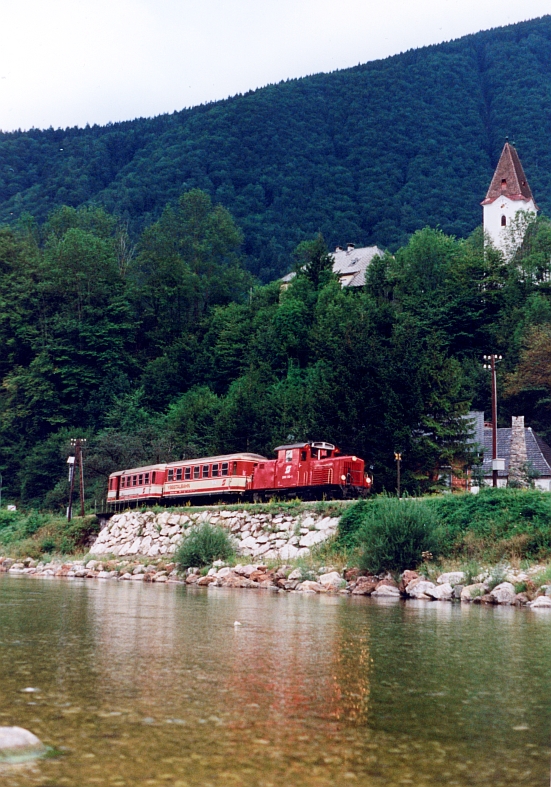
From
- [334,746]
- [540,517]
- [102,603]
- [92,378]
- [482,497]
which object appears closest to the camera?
[334,746]

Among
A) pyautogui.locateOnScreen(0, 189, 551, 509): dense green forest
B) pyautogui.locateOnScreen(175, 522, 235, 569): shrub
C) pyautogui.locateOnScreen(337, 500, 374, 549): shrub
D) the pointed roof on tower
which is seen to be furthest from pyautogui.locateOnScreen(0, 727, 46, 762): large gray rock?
the pointed roof on tower

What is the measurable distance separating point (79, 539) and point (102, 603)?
102 feet

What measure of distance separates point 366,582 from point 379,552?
1.00 meters

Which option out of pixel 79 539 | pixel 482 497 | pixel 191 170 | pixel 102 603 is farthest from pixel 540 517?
pixel 191 170

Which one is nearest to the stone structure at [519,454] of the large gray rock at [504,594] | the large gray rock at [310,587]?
the large gray rock at [310,587]

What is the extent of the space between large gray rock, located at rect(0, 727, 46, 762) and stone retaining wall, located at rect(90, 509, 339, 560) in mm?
25841

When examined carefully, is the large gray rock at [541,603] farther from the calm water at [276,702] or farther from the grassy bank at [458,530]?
the calm water at [276,702]

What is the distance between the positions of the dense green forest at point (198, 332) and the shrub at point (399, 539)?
18896 mm

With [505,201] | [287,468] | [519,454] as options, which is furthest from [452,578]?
[505,201]

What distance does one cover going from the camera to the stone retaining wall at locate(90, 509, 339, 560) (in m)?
32.1

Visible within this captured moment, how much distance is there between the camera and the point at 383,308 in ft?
214

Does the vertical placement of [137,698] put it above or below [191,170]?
below

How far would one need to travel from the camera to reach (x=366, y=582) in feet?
79.6

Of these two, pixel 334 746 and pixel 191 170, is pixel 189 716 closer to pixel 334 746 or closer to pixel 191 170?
pixel 334 746
